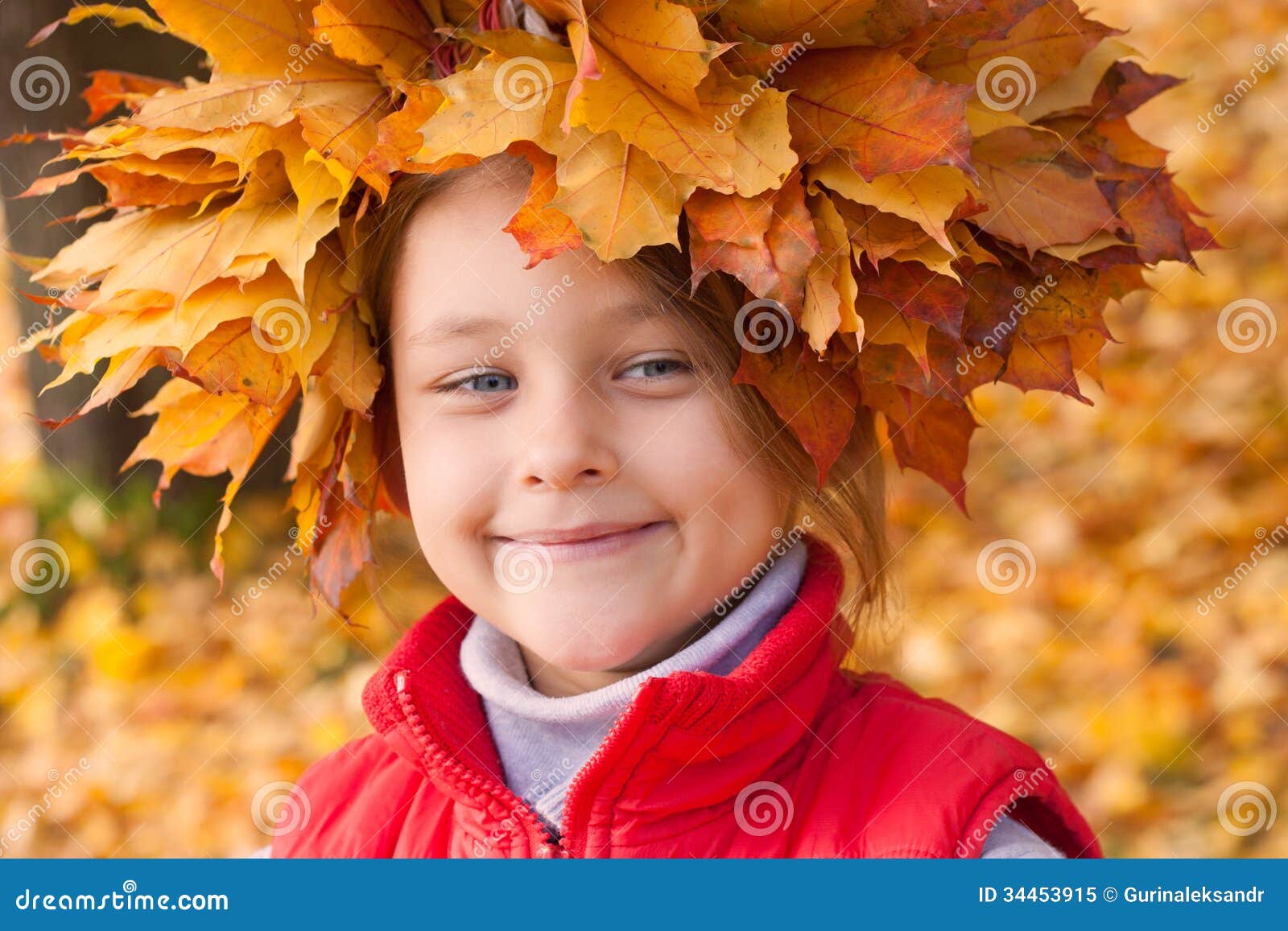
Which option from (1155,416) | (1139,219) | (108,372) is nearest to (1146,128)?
(1155,416)

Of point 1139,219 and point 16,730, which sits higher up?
Answer: point 1139,219

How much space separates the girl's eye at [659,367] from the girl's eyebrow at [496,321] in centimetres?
4

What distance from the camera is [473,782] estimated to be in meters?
1.29

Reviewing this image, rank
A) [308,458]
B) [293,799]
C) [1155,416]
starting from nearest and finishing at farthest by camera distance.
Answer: [308,458] < [293,799] < [1155,416]

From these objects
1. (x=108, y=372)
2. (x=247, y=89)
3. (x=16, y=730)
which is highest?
(x=247, y=89)

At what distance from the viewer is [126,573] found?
12.6ft

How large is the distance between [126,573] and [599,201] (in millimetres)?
3192

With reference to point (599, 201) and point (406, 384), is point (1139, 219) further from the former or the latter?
point (406, 384)
